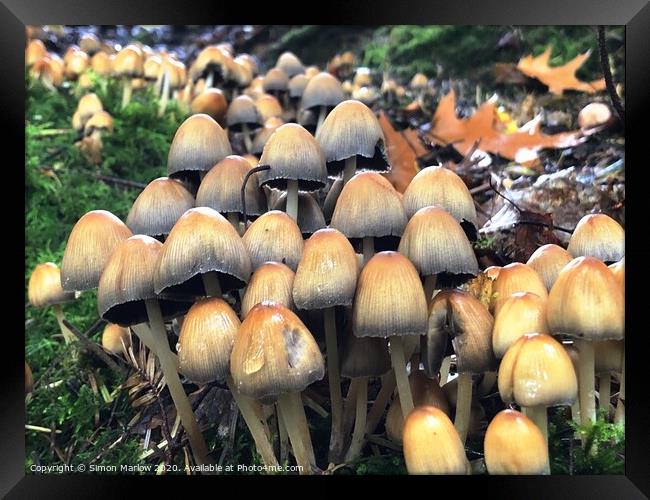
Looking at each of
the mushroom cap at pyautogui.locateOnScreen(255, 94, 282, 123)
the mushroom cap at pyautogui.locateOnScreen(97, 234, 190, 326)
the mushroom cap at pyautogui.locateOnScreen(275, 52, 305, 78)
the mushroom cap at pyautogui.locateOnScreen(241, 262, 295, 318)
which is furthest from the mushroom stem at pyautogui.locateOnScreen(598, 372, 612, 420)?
the mushroom cap at pyautogui.locateOnScreen(275, 52, 305, 78)

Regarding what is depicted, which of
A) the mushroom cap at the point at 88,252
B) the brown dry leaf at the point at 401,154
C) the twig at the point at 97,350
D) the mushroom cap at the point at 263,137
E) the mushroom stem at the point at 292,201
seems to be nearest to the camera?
the mushroom cap at the point at 88,252

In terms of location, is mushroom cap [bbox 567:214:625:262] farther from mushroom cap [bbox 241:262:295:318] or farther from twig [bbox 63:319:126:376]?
twig [bbox 63:319:126:376]

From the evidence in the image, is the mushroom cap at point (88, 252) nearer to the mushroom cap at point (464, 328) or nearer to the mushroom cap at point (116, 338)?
the mushroom cap at point (116, 338)

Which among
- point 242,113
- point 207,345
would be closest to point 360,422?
point 207,345

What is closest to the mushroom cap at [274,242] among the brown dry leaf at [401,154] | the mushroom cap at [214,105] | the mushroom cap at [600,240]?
the mushroom cap at [600,240]

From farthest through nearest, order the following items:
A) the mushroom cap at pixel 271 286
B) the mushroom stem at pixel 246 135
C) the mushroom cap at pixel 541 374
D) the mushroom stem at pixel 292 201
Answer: the mushroom stem at pixel 246 135 < the mushroom stem at pixel 292 201 < the mushroom cap at pixel 271 286 < the mushroom cap at pixel 541 374

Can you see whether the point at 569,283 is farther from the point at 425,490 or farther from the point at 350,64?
the point at 350,64
